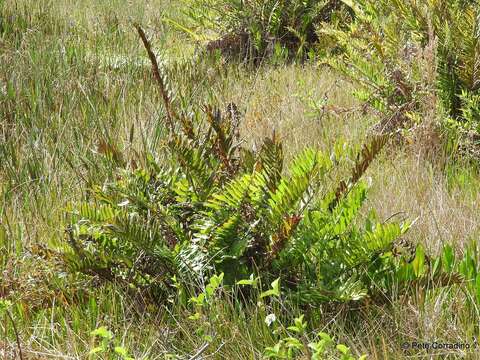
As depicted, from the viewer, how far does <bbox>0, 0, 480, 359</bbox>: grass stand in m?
1.86

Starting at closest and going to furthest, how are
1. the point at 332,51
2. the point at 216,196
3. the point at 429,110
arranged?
the point at 216,196 < the point at 429,110 < the point at 332,51

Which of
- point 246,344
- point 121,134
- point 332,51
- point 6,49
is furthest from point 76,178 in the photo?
point 332,51

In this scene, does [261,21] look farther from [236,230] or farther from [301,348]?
[301,348]

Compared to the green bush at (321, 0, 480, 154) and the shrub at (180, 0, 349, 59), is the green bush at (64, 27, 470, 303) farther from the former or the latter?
the shrub at (180, 0, 349, 59)

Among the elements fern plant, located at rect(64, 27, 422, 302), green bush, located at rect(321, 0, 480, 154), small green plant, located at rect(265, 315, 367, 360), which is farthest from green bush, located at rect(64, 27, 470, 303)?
green bush, located at rect(321, 0, 480, 154)

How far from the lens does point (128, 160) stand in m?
2.86

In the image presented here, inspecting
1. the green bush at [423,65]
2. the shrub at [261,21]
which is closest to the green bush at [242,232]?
the green bush at [423,65]

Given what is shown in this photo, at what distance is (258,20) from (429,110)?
8.89 ft

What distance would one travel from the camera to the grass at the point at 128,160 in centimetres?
186

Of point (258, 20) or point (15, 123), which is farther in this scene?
point (258, 20)

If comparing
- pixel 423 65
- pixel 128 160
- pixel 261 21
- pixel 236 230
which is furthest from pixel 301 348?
pixel 261 21

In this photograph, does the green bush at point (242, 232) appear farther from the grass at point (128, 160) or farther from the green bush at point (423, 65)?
the green bush at point (423, 65)

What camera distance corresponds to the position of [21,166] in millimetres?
3027

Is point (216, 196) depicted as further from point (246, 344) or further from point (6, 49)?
point (6, 49)
